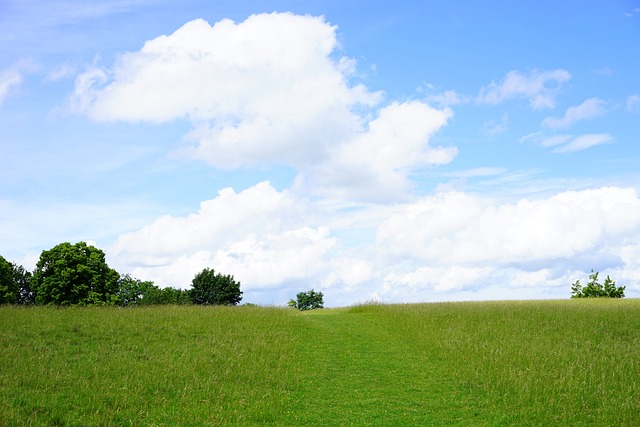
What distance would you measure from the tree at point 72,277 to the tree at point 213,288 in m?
18.9

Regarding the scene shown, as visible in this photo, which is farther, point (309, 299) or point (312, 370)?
point (309, 299)

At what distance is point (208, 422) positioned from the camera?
1420 cm

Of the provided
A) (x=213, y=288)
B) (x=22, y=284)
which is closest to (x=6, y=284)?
(x=22, y=284)

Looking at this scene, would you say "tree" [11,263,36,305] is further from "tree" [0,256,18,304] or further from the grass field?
the grass field

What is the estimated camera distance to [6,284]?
1743 inches

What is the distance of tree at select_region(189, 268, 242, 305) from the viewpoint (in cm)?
5856

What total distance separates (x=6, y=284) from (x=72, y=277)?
9.66 meters

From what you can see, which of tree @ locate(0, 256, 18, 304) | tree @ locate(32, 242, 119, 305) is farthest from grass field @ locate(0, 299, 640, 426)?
tree @ locate(0, 256, 18, 304)

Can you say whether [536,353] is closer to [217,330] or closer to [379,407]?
[379,407]

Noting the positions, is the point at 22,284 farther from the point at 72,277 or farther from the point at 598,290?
the point at 598,290

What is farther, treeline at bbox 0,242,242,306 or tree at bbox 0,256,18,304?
tree at bbox 0,256,18,304

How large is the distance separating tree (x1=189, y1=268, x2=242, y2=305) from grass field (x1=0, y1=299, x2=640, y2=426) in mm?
30122

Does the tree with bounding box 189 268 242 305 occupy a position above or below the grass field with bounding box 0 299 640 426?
above

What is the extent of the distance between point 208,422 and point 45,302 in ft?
100
